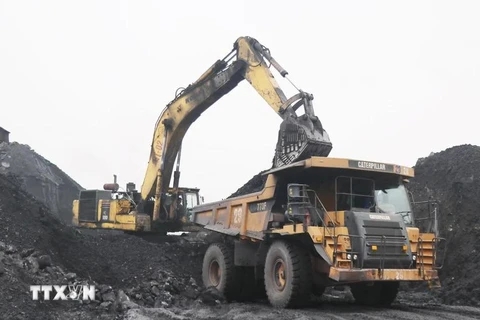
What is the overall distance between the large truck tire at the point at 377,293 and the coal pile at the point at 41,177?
1970 centimetres

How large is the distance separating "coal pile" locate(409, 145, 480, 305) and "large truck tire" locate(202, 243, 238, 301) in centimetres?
435

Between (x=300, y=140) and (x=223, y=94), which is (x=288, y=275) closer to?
(x=300, y=140)

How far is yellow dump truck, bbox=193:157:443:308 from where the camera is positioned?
27.7 feet

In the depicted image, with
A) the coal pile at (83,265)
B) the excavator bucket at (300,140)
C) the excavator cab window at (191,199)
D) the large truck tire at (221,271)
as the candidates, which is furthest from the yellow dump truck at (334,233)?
the excavator cab window at (191,199)

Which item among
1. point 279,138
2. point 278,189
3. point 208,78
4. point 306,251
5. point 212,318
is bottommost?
point 212,318

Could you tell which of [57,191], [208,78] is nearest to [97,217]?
[208,78]

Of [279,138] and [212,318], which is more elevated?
[279,138]

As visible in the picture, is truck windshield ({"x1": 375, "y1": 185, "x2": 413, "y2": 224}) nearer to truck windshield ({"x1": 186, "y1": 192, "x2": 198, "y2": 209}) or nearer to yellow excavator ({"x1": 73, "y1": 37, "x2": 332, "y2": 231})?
yellow excavator ({"x1": 73, "y1": 37, "x2": 332, "y2": 231})

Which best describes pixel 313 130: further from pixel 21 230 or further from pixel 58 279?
pixel 21 230

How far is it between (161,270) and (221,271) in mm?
1369

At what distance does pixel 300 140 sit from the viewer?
1012 cm

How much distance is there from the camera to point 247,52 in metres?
13.0

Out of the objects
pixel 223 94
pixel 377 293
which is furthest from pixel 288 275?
pixel 223 94

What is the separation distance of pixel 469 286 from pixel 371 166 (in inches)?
155
